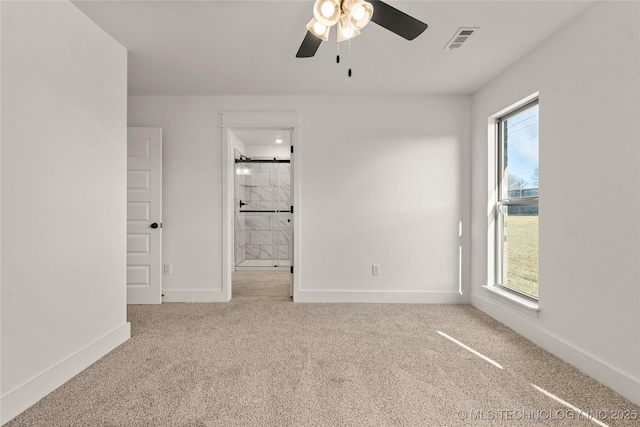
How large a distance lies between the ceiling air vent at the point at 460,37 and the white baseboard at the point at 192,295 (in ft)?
11.3

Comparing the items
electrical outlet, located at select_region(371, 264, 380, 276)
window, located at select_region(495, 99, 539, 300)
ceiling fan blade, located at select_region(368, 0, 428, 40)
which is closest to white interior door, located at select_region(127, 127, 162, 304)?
electrical outlet, located at select_region(371, 264, 380, 276)

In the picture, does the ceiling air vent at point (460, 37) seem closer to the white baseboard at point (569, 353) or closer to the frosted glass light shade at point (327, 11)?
the frosted glass light shade at point (327, 11)

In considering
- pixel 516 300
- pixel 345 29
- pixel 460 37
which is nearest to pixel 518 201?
pixel 516 300

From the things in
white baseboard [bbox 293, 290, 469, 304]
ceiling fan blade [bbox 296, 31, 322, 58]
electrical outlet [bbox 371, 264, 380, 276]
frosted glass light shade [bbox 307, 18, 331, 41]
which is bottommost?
white baseboard [bbox 293, 290, 469, 304]

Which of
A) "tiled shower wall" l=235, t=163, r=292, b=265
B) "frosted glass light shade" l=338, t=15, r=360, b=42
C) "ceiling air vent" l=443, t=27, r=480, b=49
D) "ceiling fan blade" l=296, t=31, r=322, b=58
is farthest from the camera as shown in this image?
"tiled shower wall" l=235, t=163, r=292, b=265

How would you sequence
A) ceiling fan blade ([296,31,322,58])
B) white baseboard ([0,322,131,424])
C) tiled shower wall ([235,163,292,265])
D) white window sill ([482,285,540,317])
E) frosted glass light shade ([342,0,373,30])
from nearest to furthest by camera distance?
frosted glass light shade ([342,0,373,30]), white baseboard ([0,322,131,424]), ceiling fan blade ([296,31,322,58]), white window sill ([482,285,540,317]), tiled shower wall ([235,163,292,265])

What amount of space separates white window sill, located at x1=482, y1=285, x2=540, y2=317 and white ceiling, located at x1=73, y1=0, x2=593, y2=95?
2.14 metres

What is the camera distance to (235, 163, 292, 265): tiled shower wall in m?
6.59

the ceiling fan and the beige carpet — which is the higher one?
the ceiling fan

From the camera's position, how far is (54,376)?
6.29 ft

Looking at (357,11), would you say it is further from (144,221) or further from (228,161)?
(144,221)

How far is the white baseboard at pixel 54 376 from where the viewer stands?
5.39 ft

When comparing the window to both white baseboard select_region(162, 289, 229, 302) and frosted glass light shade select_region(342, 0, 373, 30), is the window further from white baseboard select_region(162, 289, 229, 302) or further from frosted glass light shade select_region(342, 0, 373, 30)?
white baseboard select_region(162, 289, 229, 302)

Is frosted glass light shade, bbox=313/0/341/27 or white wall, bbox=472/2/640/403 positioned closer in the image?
frosted glass light shade, bbox=313/0/341/27
